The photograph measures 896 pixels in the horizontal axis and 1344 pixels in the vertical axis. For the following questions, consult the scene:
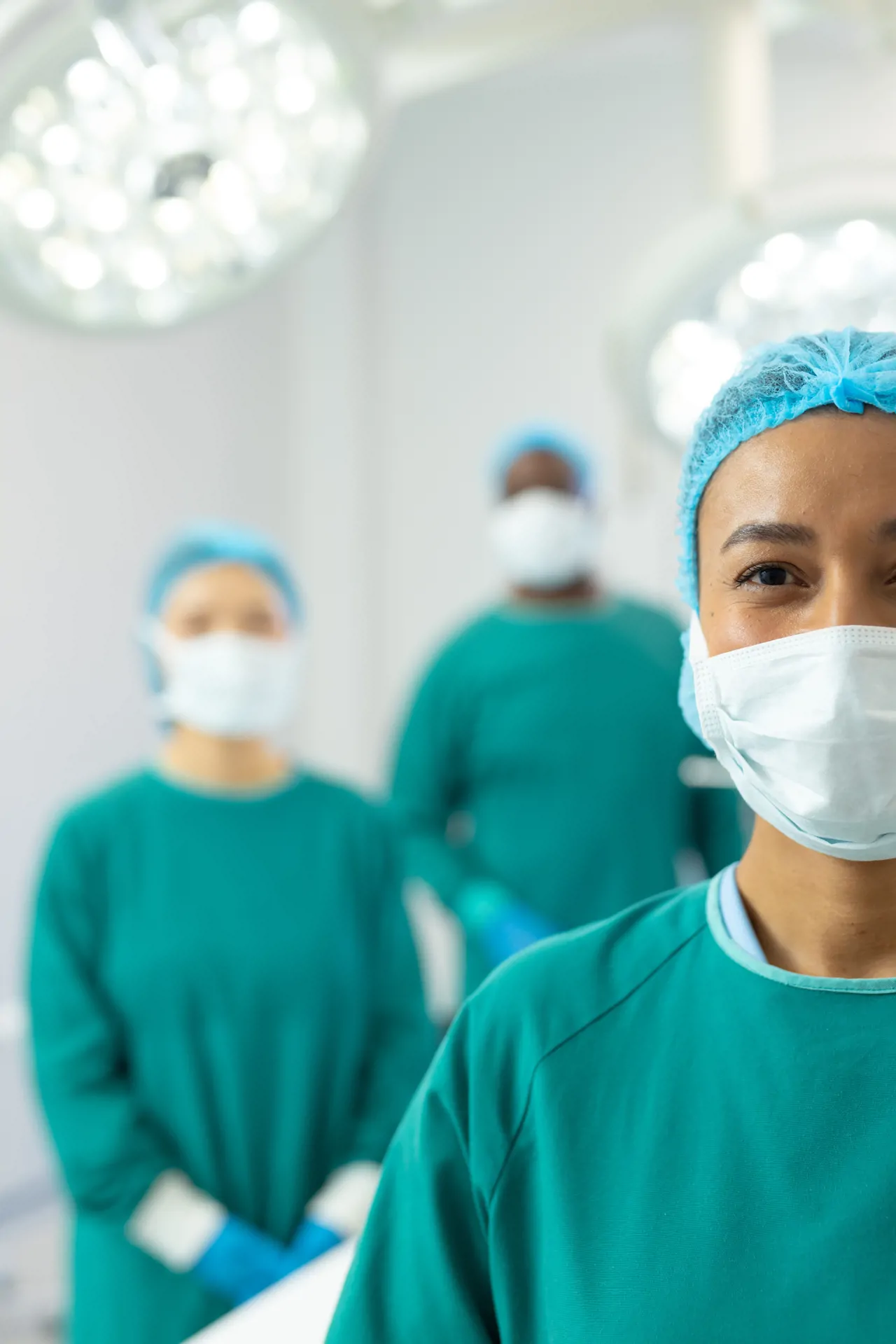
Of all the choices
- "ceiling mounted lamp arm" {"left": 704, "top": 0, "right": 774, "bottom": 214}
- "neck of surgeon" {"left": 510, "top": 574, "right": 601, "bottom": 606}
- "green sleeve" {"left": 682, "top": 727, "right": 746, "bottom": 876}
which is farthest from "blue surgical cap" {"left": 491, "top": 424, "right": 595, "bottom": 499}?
"ceiling mounted lamp arm" {"left": 704, "top": 0, "right": 774, "bottom": 214}

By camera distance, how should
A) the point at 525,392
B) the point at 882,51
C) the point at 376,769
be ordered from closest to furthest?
the point at 882,51 < the point at 525,392 < the point at 376,769

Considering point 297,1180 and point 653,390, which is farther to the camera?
point 297,1180

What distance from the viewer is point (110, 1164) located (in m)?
1.56

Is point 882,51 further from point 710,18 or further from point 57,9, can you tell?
point 57,9

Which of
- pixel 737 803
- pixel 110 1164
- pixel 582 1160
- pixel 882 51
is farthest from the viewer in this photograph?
pixel 737 803

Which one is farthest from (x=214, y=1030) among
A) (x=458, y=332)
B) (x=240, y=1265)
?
(x=458, y=332)

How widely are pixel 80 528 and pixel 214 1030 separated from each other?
2.13 meters

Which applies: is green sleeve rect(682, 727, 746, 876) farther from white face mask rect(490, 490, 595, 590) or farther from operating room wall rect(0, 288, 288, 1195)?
operating room wall rect(0, 288, 288, 1195)

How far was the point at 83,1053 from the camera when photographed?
1.60 meters

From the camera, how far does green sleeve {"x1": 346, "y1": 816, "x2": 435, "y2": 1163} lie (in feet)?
5.48

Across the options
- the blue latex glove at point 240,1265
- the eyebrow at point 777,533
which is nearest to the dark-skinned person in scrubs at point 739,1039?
the eyebrow at point 777,533

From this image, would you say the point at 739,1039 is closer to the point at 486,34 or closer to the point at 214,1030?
the point at 486,34

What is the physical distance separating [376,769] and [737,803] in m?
2.24

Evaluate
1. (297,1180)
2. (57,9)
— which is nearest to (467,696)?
(297,1180)
